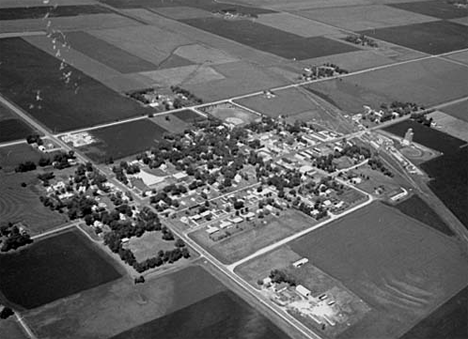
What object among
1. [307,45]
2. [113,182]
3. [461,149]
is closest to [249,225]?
[113,182]

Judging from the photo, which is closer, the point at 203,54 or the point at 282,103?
the point at 282,103

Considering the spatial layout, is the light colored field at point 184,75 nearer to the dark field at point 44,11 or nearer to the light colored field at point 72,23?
the light colored field at point 72,23

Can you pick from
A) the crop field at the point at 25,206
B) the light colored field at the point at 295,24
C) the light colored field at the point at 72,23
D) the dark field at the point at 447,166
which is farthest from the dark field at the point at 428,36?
the crop field at the point at 25,206

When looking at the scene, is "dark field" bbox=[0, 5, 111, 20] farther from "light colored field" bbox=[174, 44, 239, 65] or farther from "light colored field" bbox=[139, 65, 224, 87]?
"light colored field" bbox=[139, 65, 224, 87]

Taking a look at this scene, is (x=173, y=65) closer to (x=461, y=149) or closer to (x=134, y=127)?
(x=134, y=127)

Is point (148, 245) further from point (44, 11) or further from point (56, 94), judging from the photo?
point (44, 11)

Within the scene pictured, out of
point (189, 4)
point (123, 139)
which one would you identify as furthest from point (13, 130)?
point (189, 4)

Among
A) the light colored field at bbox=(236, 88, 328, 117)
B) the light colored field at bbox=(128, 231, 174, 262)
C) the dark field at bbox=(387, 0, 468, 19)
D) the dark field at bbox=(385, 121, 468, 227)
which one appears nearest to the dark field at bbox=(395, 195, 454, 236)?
the dark field at bbox=(385, 121, 468, 227)
